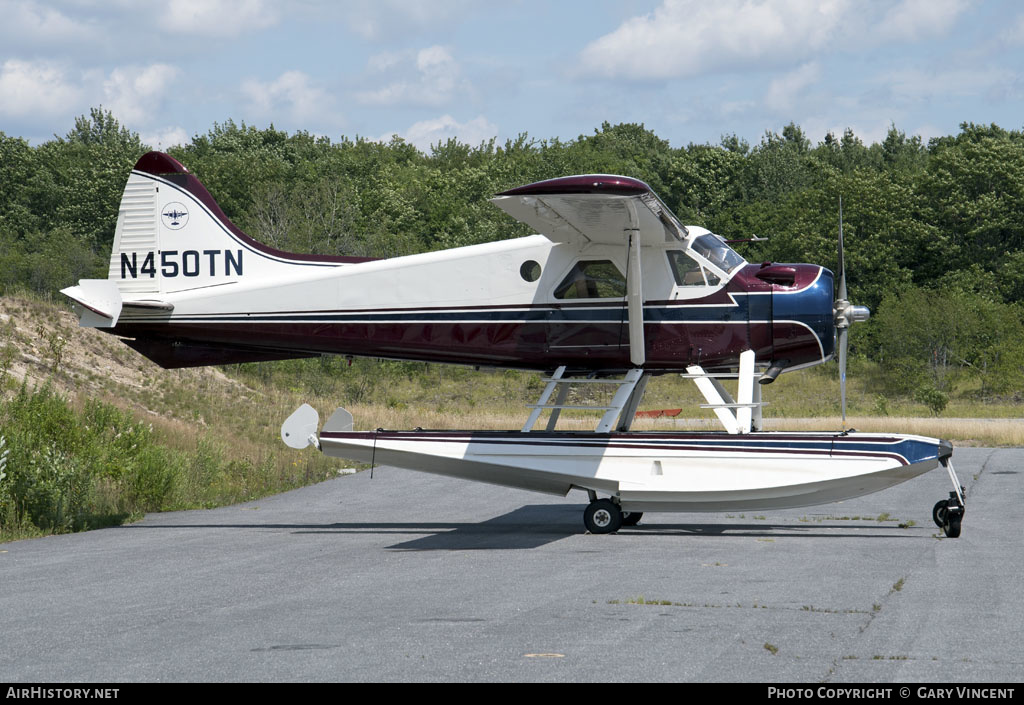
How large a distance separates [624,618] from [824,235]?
4408 centimetres

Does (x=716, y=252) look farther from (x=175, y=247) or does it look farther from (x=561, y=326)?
(x=175, y=247)

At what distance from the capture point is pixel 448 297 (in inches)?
509

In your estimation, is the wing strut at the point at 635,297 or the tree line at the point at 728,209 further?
the tree line at the point at 728,209

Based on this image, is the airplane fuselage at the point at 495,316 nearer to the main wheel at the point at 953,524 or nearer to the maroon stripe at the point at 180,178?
the maroon stripe at the point at 180,178

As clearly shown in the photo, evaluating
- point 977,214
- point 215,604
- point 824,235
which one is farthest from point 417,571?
point 977,214

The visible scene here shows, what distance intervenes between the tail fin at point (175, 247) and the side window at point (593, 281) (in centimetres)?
283

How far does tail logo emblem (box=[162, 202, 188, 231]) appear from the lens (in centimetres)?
1400

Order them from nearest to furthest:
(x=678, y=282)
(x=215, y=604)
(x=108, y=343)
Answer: (x=215, y=604) < (x=678, y=282) < (x=108, y=343)

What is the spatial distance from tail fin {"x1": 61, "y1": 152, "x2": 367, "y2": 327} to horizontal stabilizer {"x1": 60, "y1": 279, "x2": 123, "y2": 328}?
1.59ft

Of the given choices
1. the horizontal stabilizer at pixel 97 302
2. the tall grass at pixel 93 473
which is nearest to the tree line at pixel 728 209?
the tall grass at pixel 93 473

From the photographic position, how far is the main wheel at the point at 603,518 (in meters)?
11.8

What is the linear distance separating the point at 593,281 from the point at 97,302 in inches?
240
